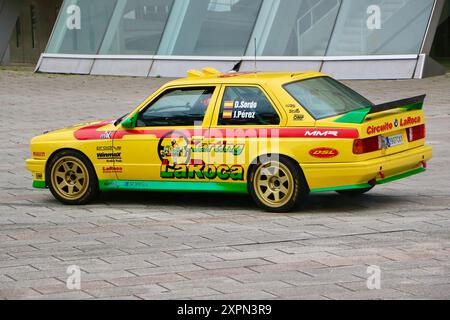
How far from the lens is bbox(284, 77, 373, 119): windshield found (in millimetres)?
11422

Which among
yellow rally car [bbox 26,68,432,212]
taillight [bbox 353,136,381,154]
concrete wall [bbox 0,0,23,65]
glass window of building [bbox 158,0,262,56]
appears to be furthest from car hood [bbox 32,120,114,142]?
concrete wall [bbox 0,0,23,65]

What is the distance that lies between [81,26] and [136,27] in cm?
174

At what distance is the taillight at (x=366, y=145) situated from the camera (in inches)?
428

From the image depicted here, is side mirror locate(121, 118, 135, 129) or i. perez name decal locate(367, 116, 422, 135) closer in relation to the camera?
i. perez name decal locate(367, 116, 422, 135)

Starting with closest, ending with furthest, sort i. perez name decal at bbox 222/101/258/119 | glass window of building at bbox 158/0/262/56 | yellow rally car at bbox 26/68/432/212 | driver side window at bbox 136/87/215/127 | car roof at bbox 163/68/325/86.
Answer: yellow rally car at bbox 26/68/432/212 → i. perez name decal at bbox 222/101/258/119 → car roof at bbox 163/68/325/86 → driver side window at bbox 136/87/215/127 → glass window of building at bbox 158/0/262/56

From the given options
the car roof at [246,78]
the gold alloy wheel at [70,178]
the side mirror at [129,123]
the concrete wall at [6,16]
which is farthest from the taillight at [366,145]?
the concrete wall at [6,16]

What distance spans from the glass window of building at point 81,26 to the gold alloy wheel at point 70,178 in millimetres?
16378

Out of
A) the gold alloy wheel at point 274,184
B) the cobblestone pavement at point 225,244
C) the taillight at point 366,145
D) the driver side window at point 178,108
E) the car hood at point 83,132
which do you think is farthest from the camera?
the car hood at point 83,132

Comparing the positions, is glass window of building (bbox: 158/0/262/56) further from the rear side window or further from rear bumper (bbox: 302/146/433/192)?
rear bumper (bbox: 302/146/433/192)

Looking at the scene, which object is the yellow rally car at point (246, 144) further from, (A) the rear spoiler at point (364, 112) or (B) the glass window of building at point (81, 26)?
(B) the glass window of building at point (81, 26)

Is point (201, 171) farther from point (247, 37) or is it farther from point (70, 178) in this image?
point (247, 37)

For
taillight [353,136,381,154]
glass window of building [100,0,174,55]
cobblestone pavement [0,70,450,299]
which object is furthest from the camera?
glass window of building [100,0,174,55]

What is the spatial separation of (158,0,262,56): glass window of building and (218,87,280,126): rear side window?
46.5 ft
